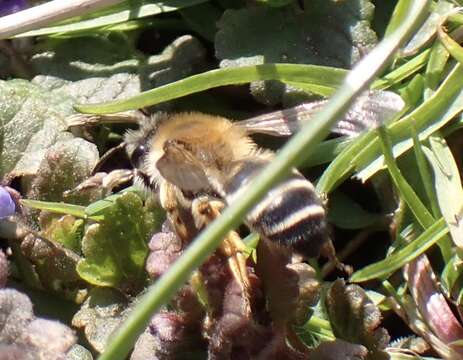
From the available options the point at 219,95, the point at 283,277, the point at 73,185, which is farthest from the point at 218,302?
the point at 219,95

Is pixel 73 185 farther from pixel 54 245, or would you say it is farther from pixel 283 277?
pixel 283 277

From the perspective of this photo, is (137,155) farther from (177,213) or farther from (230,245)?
(230,245)

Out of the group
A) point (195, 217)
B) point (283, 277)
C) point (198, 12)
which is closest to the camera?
point (283, 277)

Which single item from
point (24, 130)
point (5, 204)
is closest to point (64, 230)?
point (5, 204)

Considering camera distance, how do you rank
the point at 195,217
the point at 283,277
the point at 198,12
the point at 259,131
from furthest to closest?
the point at 198,12, the point at 259,131, the point at 195,217, the point at 283,277

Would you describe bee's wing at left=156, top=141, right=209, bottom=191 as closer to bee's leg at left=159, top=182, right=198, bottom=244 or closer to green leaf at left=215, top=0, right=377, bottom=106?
bee's leg at left=159, top=182, right=198, bottom=244

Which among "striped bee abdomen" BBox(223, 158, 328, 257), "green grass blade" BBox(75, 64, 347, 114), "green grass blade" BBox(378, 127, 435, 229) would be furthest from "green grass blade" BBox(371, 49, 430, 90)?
"striped bee abdomen" BBox(223, 158, 328, 257)
